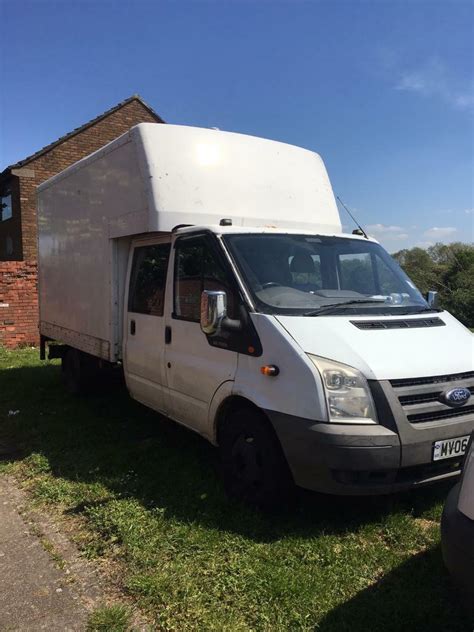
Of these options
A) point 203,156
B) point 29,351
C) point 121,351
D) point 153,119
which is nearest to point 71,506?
point 121,351

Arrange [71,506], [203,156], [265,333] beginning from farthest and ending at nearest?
[203,156], [71,506], [265,333]

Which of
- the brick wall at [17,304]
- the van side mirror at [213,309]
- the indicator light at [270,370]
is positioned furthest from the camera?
the brick wall at [17,304]

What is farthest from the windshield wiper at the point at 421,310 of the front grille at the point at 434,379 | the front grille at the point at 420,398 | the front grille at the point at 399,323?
the front grille at the point at 420,398

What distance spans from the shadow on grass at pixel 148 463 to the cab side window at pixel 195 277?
137 centimetres

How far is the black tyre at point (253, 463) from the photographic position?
3576mm

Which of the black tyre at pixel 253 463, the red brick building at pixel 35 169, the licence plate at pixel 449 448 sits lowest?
the black tyre at pixel 253 463

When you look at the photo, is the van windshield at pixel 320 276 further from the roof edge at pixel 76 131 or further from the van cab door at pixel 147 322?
the roof edge at pixel 76 131

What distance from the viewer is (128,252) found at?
5.68 metres

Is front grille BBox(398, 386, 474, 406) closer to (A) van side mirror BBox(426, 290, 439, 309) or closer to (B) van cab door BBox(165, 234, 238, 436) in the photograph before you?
(B) van cab door BBox(165, 234, 238, 436)

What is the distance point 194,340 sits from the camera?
14.5ft

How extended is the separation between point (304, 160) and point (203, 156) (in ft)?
4.22

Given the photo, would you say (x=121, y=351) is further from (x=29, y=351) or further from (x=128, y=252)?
(x=29, y=351)

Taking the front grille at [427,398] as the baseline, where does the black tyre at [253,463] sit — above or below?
below

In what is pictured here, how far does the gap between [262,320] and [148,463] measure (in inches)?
78.6
